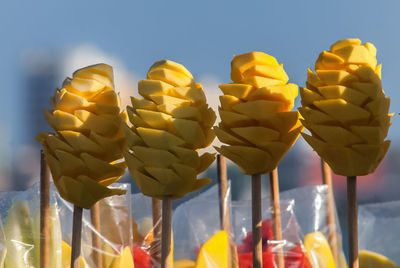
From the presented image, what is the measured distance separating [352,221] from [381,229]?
1.06ft

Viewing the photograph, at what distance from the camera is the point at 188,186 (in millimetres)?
703

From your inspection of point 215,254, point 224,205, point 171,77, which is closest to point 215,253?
point 215,254

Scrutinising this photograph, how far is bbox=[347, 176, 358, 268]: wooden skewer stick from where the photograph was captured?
2.26ft

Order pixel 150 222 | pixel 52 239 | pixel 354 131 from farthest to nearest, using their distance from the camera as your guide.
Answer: pixel 150 222 < pixel 52 239 < pixel 354 131

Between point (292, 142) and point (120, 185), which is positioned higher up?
point (292, 142)

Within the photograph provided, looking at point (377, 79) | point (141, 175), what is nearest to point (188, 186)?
point (141, 175)

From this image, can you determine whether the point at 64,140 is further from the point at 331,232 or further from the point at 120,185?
the point at 331,232

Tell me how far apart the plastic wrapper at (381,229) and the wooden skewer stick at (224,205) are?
235 millimetres

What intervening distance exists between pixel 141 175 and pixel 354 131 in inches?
10.6

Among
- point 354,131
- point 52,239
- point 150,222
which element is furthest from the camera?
point 150,222

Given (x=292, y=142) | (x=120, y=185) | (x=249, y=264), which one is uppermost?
(x=292, y=142)

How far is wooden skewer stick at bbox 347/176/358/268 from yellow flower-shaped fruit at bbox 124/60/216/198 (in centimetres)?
19

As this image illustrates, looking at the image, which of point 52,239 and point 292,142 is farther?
point 52,239

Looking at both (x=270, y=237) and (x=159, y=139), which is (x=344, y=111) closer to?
(x=159, y=139)
